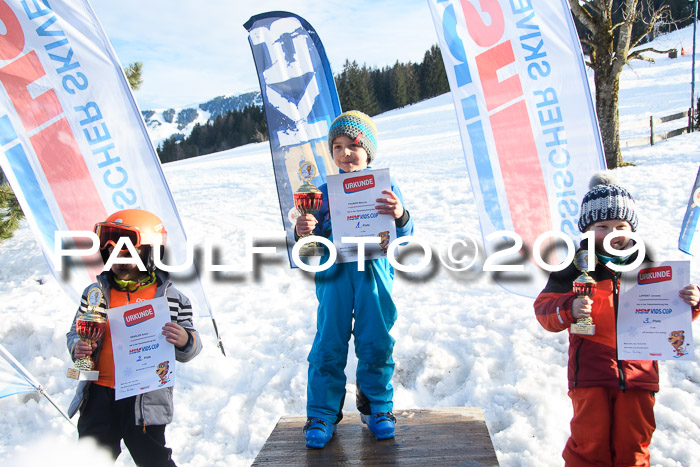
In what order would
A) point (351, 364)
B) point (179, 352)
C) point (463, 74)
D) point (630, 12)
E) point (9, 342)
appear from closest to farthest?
point (179, 352) < point (463, 74) < point (351, 364) < point (9, 342) < point (630, 12)

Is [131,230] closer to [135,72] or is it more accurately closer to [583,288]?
[583,288]

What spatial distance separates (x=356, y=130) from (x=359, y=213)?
0.51 meters

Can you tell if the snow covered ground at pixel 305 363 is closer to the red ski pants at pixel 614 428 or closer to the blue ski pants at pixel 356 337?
the red ski pants at pixel 614 428

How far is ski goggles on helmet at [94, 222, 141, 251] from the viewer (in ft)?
7.80

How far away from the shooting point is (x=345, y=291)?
2.56 meters

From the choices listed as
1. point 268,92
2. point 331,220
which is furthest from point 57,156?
point 331,220

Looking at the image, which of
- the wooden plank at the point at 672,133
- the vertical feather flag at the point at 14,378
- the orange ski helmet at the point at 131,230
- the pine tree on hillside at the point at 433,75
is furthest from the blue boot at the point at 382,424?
the pine tree on hillside at the point at 433,75

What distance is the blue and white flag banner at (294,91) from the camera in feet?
13.7

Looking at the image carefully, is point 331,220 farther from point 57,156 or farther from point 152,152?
point 57,156

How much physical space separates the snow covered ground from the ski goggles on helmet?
108cm

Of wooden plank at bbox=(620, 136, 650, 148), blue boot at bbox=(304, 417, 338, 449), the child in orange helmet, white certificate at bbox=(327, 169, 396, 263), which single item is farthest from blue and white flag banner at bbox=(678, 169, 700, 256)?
wooden plank at bbox=(620, 136, 650, 148)

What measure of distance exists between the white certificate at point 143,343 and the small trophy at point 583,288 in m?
2.05

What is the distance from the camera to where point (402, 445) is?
2535mm

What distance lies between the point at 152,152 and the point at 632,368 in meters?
3.66
